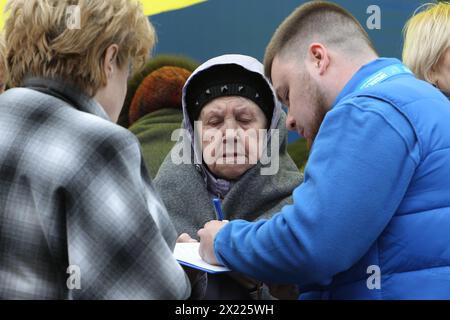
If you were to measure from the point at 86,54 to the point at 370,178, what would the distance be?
0.71m

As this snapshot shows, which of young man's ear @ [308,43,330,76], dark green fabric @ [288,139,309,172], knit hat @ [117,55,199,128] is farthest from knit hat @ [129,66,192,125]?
young man's ear @ [308,43,330,76]

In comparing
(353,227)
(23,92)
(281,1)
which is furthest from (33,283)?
(281,1)

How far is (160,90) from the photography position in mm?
3193

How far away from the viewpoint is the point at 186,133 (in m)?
2.74

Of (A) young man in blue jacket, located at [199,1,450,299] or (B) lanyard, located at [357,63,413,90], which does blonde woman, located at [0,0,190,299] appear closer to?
(A) young man in blue jacket, located at [199,1,450,299]

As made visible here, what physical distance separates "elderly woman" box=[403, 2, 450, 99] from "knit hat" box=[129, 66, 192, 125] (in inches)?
38.3

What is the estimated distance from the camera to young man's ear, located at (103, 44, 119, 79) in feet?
5.66

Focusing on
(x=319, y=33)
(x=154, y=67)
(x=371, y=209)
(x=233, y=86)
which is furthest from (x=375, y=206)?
(x=154, y=67)

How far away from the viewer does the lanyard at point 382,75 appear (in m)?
1.79

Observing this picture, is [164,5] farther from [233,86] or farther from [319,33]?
[319,33]

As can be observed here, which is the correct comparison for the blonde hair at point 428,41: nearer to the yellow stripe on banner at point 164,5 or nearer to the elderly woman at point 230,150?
the elderly woman at point 230,150

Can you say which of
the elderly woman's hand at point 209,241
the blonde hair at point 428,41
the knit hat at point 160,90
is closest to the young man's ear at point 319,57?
the elderly woman's hand at point 209,241

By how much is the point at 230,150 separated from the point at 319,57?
75 cm

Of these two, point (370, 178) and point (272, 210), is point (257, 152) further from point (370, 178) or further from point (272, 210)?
point (370, 178)
